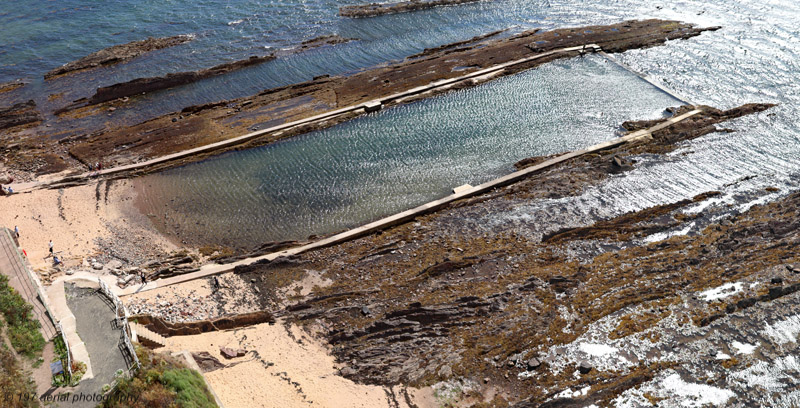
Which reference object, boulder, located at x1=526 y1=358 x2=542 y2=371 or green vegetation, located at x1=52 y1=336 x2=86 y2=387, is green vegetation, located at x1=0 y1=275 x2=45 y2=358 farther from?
boulder, located at x1=526 y1=358 x2=542 y2=371

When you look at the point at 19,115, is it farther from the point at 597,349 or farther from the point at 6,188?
the point at 597,349

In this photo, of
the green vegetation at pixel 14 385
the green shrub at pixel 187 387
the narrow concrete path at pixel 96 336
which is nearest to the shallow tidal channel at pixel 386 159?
the narrow concrete path at pixel 96 336

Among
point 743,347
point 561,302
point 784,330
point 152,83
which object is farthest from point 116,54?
point 784,330

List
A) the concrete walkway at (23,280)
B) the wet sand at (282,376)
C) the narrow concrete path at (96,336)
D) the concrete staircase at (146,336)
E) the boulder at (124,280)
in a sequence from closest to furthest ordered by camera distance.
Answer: the narrow concrete path at (96,336) → the concrete walkway at (23,280) → the wet sand at (282,376) → the concrete staircase at (146,336) → the boulder at (124,280)

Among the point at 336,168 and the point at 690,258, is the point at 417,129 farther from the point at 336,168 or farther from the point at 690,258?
the point at 690,258

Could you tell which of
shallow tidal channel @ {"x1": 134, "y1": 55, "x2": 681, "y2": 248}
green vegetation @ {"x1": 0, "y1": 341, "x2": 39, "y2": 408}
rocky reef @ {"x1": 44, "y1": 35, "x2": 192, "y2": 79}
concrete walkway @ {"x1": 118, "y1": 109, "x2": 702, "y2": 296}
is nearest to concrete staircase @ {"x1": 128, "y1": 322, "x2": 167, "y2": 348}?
concrete walkway @ {"x1": 118, "y1": 109, "x2": 702, "y2": 296}

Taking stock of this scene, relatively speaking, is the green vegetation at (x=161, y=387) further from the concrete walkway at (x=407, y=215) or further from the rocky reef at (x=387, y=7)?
the rocky reef at (x=387, y=7)
